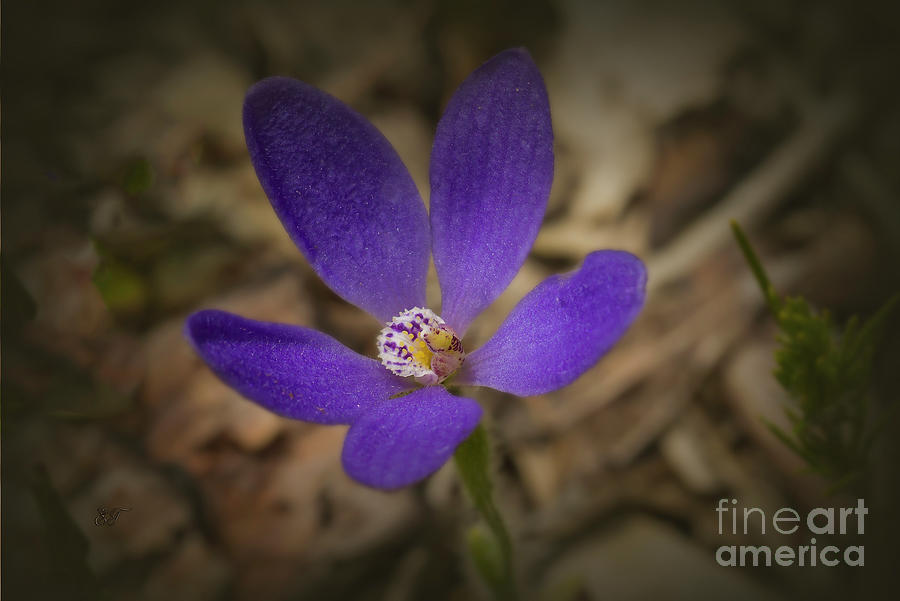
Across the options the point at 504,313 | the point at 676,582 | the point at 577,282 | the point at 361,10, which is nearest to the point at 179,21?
the point at 361,10

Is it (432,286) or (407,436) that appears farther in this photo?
(432,286)
